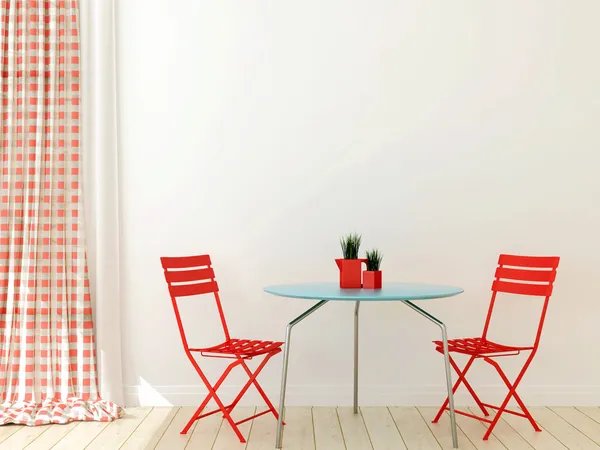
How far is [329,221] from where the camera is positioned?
441 cm

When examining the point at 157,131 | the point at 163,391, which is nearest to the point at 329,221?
the point at 157,131

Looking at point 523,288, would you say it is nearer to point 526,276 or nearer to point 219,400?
point 526,276

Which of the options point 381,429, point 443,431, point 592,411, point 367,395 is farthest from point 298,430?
point 592,411

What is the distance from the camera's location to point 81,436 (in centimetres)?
373

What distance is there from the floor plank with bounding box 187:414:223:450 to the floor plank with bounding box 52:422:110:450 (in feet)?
1.79

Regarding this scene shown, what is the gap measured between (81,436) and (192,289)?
100 centimetres

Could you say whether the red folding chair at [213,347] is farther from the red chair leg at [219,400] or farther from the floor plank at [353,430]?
the floor plank at [353,430]

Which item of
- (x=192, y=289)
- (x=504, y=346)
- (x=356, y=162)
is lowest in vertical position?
(x=504, y=346)

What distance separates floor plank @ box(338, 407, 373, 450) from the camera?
356 cm

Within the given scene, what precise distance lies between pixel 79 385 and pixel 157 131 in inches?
66.1

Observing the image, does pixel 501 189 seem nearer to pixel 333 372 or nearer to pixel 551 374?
pixel 551 374

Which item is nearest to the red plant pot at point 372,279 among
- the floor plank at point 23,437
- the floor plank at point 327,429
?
the floor plank at point 327,429

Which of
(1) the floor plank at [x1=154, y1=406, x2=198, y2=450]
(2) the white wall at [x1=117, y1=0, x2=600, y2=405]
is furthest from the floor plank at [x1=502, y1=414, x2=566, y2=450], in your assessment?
(1) the floor plank at [x1=154, y1=406, x2=198, y2=450]

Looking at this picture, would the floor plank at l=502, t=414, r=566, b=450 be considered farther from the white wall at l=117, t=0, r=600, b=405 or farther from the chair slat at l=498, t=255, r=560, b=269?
the chair slat at l=498, t=255, r=560, b=269
